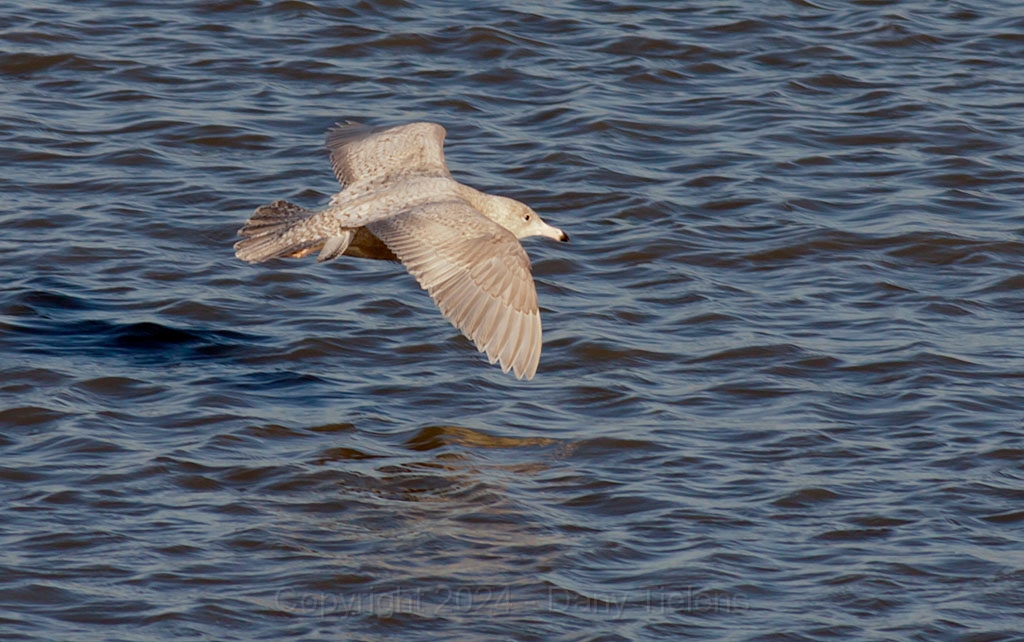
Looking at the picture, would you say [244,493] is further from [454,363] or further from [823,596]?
[823,596]

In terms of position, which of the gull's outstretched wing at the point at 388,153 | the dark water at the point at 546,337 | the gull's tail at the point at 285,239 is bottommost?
the dark water at the point at 546,337

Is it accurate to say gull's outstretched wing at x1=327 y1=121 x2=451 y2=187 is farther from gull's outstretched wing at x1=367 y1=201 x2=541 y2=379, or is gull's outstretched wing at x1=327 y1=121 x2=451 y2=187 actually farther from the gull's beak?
gull's outstretched wing at x1=367 y1=201 x2=541 y2=379

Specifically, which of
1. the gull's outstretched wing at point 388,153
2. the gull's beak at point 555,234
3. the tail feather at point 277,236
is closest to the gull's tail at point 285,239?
the tail feather at point 277,236

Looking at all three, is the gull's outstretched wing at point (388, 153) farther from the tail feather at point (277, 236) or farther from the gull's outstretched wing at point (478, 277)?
the gull's outstretched wing at point (478, 277)

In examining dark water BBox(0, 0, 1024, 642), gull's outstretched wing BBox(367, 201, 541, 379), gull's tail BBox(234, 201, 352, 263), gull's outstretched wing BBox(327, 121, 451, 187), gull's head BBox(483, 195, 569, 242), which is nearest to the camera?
dark water BBox(0, 0, 1024, 642)

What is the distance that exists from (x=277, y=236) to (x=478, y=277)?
107 cm

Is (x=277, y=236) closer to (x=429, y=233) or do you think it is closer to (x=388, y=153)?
(x=429, y=233)

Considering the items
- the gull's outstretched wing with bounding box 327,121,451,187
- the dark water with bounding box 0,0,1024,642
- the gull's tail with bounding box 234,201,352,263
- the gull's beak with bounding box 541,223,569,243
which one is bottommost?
the dark water with bounding box 0,0,1024,642

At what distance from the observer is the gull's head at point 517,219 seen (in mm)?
7699

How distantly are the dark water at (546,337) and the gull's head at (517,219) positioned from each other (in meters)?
0.50

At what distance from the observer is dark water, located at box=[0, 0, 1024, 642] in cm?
578

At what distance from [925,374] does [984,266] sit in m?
1.34

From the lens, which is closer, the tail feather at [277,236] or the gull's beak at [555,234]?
the tail feather at [277,236]

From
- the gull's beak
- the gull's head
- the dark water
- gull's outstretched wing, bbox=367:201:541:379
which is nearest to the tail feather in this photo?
gull's outstretched wing, bbox=367:201:541:379
